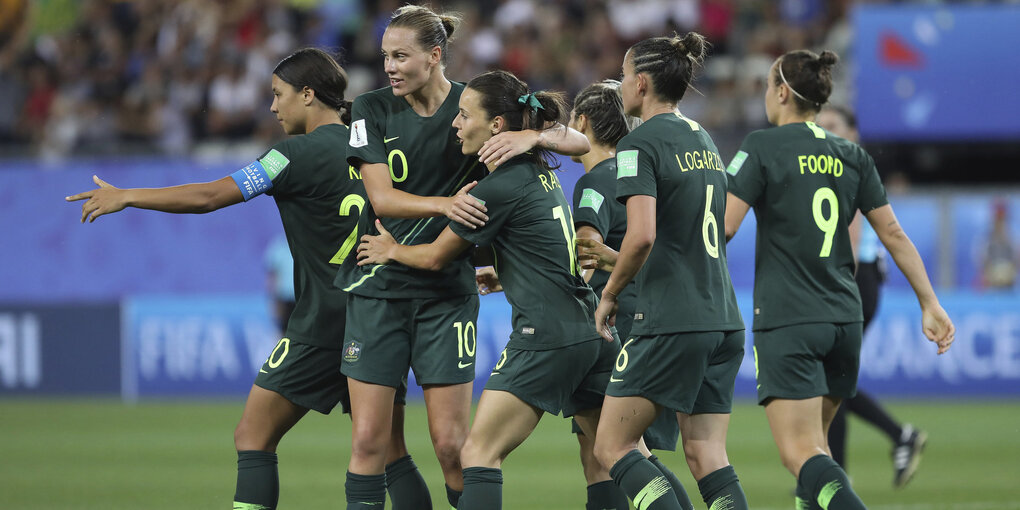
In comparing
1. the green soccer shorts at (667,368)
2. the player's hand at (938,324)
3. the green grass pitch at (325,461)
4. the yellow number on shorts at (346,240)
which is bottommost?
the green grass pitch at (325,461)

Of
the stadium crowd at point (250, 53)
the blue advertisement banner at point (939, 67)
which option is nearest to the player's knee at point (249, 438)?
the stadium crowd at point (250, 53)

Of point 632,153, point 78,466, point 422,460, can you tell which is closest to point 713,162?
point 632,153

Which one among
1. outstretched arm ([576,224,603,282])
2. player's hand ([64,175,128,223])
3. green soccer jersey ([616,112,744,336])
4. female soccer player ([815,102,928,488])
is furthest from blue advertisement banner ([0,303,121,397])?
green soccer jersey ([616,112,744,336])

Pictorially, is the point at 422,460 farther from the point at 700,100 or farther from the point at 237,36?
the point at 237,36

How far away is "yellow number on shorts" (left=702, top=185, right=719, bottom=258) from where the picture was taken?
5.23 metres

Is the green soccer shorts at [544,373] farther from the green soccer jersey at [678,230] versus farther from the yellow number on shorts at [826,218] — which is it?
the yellow number on shorts at [826,218]

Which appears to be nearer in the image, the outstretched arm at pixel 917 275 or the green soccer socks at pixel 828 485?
the green soccer socks at pixel 828 485

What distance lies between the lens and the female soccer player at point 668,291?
199 inches

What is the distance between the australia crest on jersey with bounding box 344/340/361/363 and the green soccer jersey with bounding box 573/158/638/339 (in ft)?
3.50

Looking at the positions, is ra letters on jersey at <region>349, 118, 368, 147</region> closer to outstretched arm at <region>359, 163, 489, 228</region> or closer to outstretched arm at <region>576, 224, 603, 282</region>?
outstretched arm at <region>359, 163, 489, 228</region>

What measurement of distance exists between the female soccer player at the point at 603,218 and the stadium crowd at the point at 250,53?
33.6 ft

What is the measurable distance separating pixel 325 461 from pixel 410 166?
208 inches

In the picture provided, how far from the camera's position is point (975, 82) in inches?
599

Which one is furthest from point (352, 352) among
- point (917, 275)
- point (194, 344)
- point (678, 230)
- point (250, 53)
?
point (250, 53)
